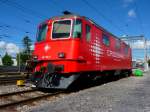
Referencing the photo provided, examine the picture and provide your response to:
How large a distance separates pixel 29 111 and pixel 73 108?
133cm

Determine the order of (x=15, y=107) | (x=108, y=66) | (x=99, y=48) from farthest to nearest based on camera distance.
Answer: (x=108, y=66) < (x=99, y=48) < (x=15, y=107)

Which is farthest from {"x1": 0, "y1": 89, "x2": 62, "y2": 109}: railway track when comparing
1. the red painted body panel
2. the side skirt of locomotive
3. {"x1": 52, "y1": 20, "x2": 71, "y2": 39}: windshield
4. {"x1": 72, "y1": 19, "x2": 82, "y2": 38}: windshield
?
{"x1": 72, "y1": 19, "x2": 82, "y2": 38}: windshield

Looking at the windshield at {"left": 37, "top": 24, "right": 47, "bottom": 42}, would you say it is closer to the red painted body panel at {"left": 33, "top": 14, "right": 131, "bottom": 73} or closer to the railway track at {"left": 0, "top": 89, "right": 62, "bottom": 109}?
the red painted body panel at {"left": 33, "top": 14, "right": 131, "bottom": 73}

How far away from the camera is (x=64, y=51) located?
11.8 m

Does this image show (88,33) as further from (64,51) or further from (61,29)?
(64,51)

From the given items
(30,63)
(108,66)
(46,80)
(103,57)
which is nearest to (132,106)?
(46,80)

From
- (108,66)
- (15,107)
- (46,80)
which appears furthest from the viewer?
(108,66)

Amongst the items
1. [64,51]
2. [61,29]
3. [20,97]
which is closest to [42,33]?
[61,29]

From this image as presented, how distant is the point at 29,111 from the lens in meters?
7.67

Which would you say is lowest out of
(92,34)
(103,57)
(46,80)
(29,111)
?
(29,111)

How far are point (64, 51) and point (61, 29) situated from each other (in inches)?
47.2

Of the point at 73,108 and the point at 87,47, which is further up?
the point at 87,47

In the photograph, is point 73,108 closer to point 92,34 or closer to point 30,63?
point 30,63

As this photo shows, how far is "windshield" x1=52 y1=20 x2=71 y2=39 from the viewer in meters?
12.1
